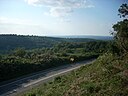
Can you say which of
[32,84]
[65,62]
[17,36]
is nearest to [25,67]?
[32,84]

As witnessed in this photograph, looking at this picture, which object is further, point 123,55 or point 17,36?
point 17,36

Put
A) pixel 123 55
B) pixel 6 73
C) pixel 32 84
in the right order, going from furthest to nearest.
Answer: pixel 6 73 → pixel 32 84 → pixel 123 55

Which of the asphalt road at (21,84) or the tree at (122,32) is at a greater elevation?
the tree at (122,32)

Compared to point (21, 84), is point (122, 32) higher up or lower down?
higher up

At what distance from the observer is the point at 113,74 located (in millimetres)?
21109

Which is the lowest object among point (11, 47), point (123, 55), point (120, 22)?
point (11, 47)

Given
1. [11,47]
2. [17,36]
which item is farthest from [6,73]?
[17,36]

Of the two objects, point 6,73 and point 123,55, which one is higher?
point 123,55

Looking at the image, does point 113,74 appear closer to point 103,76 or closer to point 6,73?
point 103,76

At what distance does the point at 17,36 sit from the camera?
17388 cm

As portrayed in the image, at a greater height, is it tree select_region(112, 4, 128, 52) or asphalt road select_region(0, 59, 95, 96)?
tree select_region(112, 4, 128, 52)

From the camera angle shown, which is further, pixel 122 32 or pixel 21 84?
pixel 21 84

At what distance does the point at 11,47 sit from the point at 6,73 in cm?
10660

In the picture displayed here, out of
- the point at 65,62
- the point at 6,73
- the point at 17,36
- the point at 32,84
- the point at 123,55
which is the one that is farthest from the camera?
the point at 17,36
